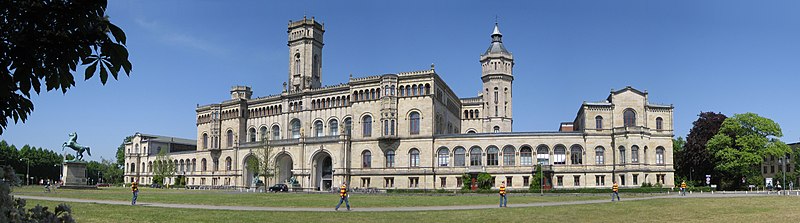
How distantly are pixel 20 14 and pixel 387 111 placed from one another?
75866mm

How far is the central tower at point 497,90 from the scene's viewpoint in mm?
103250

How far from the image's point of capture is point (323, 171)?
293 feet

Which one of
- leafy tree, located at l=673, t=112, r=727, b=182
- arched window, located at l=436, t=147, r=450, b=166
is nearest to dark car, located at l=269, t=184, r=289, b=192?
arched window, located at l=436, t=147, r=450, b=166

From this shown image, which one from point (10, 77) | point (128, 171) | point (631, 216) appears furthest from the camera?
point (128, 171)

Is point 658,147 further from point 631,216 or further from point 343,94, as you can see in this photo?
point 631,216

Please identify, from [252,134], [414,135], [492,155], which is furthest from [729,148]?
[252,134]

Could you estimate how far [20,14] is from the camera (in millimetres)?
6105

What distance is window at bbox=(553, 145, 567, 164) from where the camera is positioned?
7600 cm

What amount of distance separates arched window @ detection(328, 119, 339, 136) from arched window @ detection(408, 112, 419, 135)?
510 inches

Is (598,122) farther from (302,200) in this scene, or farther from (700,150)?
(302,200)

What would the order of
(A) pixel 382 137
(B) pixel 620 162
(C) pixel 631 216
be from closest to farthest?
(C) pixel 631 216, (B) pixel 620 162, (A) pixel 382 137

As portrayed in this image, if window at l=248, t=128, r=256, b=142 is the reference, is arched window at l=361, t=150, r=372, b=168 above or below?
below

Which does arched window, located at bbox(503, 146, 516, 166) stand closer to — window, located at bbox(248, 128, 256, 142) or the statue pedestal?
window, located at bbox(248, 128, 256, 142)

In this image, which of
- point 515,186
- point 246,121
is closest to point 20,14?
point 515,186
